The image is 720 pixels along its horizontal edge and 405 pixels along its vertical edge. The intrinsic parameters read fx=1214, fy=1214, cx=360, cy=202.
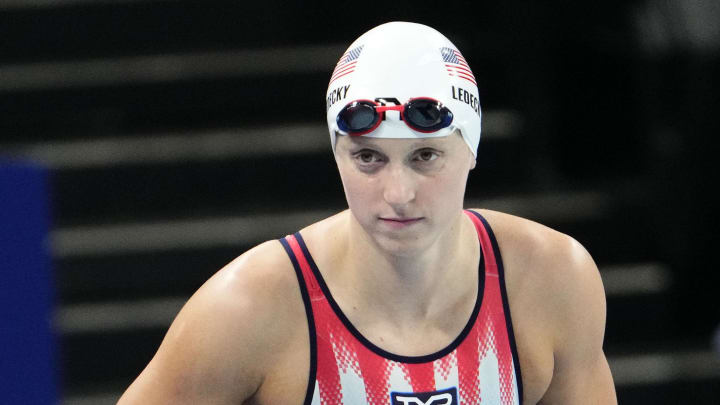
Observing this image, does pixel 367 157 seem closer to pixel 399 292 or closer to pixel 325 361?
pixel 399 292

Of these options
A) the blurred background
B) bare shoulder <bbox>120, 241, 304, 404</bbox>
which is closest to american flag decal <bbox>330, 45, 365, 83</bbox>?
bare shoulder <bbox>120, 241, 304, 404</bbox>

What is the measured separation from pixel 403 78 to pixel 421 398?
0.69 m

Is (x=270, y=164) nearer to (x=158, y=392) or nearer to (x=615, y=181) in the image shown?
(x=615, y=181)

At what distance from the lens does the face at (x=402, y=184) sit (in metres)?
2.42

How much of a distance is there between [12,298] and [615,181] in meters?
3.95

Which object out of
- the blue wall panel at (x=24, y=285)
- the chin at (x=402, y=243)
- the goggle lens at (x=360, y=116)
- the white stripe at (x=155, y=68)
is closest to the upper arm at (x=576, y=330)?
the chin at (x=402, y=243)

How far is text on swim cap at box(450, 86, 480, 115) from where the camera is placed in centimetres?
252

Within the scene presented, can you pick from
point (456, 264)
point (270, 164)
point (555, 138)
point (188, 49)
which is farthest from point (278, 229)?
point (456, 264)

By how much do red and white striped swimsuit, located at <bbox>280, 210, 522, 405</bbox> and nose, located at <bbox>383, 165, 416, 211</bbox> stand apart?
13.4 inches

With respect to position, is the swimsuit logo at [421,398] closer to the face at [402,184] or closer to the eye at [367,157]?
the face at [402,184]

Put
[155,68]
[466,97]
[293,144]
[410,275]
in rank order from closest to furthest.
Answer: [466,97], [410,275], [293,144], [155,68]

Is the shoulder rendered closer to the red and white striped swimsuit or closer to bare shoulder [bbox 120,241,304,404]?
the red and white striped swimsuit

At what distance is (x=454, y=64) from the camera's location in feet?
8.41

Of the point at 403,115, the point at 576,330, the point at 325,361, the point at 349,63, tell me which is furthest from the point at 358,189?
the point at 576,330
